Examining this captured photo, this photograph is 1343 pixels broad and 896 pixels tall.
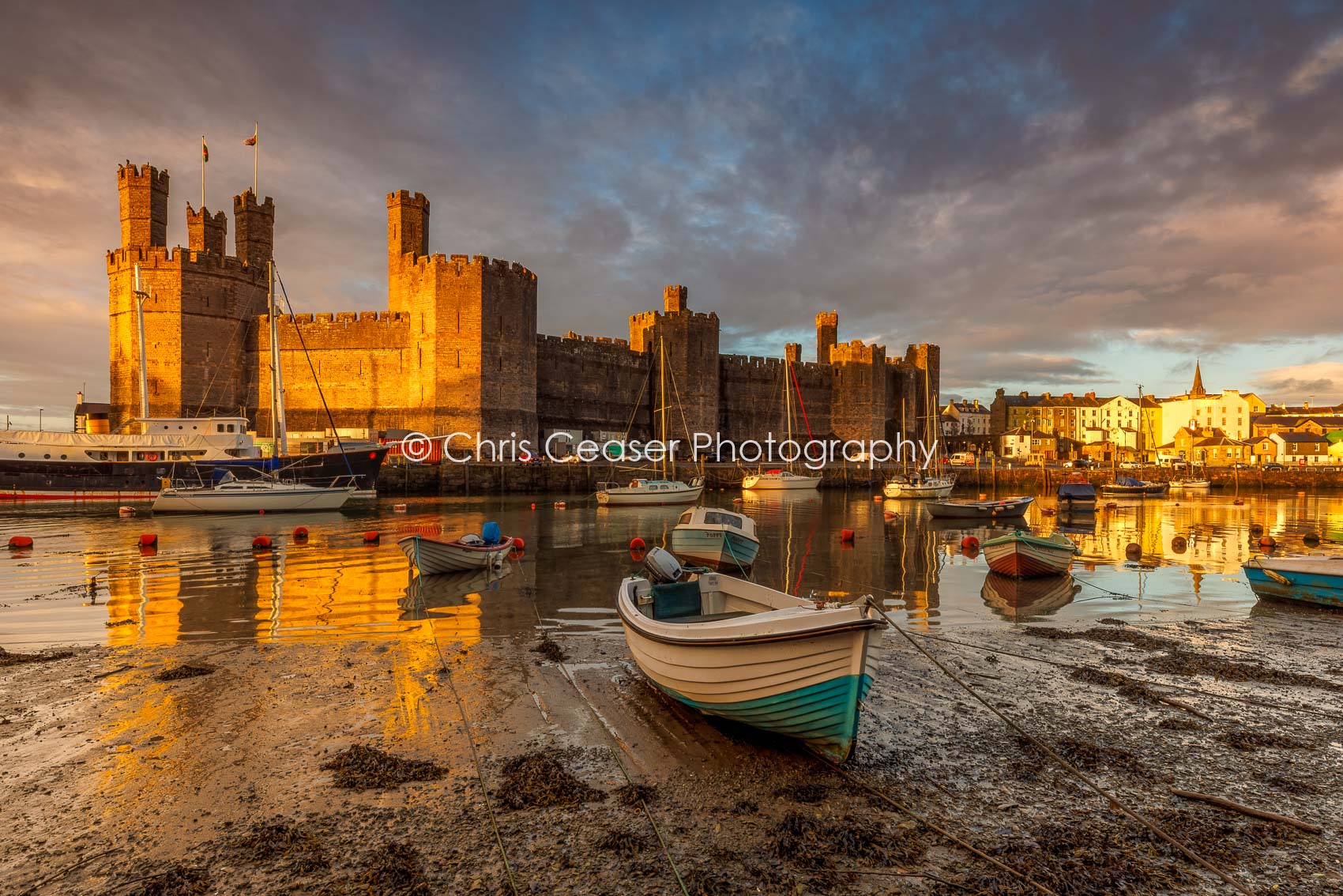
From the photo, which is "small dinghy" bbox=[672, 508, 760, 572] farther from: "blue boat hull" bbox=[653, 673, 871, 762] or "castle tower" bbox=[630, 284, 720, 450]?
"castle tower" bbox=[630, 284, 720, 450]

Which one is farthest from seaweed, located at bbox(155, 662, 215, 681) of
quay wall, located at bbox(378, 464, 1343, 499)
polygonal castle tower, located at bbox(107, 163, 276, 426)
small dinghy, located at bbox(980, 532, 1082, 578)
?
polygonal castle tower, located at bbox(107, 163, 276, 426)

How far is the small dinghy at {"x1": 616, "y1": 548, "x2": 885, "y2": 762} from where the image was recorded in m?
4.39

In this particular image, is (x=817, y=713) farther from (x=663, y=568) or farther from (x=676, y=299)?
(x=676, y=299)

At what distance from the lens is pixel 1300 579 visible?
9.98m

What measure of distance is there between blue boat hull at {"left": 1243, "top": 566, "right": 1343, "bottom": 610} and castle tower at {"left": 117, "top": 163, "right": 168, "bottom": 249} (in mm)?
45247

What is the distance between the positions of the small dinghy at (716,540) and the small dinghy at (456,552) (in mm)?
3321

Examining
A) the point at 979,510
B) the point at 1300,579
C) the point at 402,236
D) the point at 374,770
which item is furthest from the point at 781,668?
the point at 402,236

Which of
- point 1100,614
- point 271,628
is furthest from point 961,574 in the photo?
point 271,628

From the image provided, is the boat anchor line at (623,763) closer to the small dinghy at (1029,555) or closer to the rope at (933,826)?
the rope at (933,826)

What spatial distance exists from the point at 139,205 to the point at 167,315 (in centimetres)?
584

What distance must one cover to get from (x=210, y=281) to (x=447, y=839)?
41.8 m

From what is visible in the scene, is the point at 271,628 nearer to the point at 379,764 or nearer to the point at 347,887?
the point at 379,764

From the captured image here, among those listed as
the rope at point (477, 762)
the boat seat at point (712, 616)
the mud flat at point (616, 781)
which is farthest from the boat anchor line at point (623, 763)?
the boat seat at point (712, 616)

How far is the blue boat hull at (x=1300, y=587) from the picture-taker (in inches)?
383
